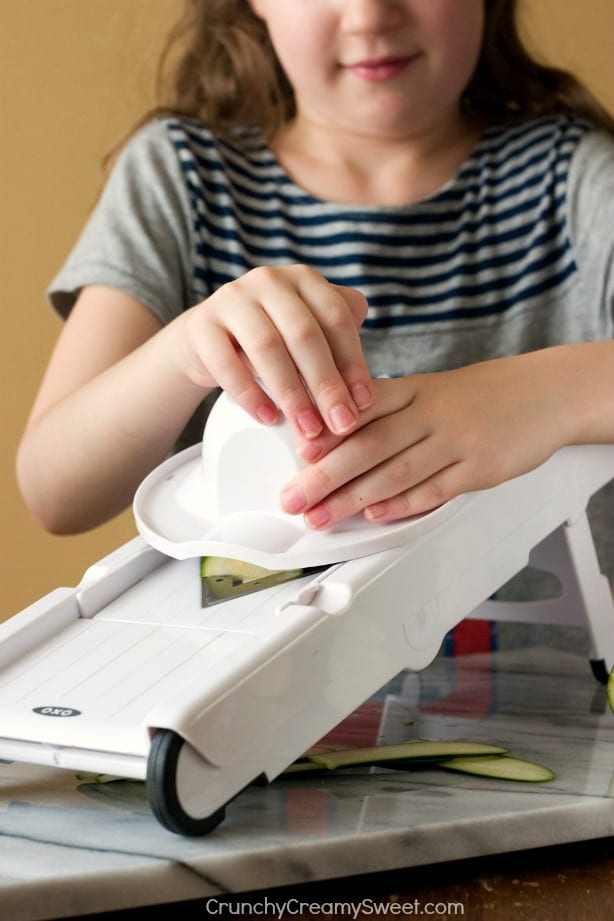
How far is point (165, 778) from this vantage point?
0.47 m

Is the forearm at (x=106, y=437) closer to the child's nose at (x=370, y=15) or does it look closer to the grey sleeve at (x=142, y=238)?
the grey sleeve at (x=142, y=238)

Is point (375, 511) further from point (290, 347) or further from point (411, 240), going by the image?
point (411, 240)

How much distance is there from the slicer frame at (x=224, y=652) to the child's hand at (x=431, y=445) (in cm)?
2

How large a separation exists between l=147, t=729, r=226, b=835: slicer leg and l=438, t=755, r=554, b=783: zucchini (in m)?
0.16

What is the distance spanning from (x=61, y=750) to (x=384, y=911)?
15cm

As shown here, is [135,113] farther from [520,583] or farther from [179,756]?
[179,756]

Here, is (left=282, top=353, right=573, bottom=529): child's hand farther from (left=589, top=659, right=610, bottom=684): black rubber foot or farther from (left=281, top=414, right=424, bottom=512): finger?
(left=589, top=659, right=610, bottom=684): black rubber foot

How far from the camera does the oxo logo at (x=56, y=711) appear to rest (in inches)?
20.1

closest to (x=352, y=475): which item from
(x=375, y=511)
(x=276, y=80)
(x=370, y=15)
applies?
(x=375, y=511)

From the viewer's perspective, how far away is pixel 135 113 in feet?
4.85

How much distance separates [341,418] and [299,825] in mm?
186

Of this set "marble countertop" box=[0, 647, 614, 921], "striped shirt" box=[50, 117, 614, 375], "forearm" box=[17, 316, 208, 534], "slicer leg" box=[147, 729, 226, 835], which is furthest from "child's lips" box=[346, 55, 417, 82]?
"slicer leg" box=[147, 729, 226, 835]

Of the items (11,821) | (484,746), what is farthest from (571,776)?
(11,821)

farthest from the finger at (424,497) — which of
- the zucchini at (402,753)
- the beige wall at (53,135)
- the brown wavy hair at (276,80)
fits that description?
the beige wall at (53,135)
